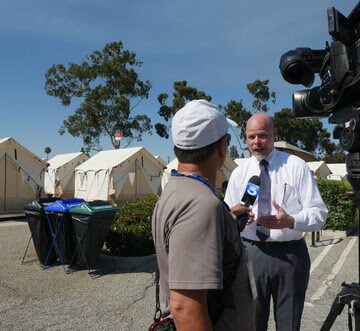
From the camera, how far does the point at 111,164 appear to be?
1709 cm

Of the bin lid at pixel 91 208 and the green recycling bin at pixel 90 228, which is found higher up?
the bin lid at pixel 91 208

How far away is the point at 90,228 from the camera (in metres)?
5.61

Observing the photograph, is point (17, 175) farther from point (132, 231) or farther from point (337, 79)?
point (337, 79)

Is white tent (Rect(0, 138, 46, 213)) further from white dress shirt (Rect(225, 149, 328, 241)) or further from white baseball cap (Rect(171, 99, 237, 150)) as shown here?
white baseball cap (Rect(171, 99, 237, 150))

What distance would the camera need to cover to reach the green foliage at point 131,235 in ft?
22.7

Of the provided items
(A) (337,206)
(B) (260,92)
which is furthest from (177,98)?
(A) (337,206)

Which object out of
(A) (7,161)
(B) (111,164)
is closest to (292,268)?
(A) (7,161)

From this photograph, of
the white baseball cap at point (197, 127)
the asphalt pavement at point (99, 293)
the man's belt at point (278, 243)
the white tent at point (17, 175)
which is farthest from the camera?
the white tent at point (17, 175)

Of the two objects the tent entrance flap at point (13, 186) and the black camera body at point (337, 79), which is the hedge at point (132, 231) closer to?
the black camera body at point (337, 79)

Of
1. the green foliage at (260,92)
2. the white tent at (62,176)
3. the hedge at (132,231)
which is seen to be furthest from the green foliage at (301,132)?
the hedge at (132,231)

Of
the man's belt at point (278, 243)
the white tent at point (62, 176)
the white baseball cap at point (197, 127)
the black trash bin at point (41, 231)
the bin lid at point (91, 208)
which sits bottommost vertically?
the white tent at point (62, 176)

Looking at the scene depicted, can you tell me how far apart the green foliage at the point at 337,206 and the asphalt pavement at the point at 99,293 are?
2.91m

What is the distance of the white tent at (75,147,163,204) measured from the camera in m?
16.9

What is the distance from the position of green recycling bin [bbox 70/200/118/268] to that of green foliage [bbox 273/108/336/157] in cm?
4077
